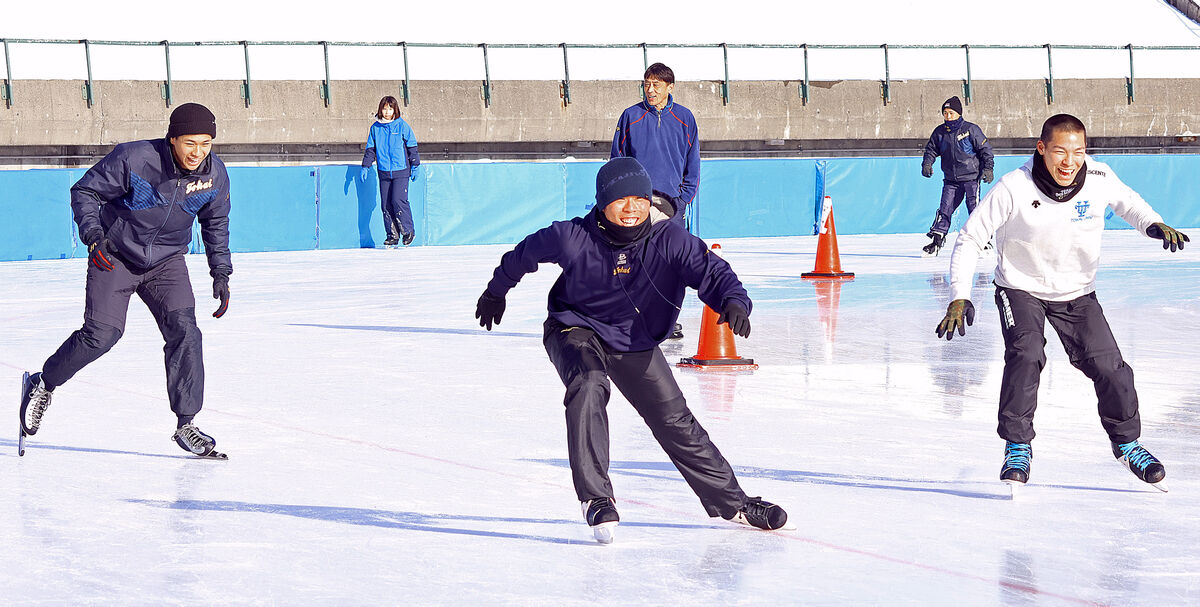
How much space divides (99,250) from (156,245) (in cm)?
22

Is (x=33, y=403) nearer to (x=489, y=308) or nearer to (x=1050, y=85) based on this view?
(x=489, y=308)

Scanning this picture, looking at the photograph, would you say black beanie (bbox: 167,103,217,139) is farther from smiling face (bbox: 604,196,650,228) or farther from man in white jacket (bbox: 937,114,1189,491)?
man in white jacket (bbox: 937,114,1189,491)

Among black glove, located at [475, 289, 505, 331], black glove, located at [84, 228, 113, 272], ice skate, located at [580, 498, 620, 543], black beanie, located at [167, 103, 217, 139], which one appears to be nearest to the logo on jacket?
black beanie, located at [167, 103, 217, 139]

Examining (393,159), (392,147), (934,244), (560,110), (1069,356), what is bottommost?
(934,244)

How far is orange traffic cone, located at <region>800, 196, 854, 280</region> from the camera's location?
48.8ft

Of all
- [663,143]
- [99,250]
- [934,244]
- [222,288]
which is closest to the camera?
[99,250]

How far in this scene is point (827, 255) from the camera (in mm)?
15102

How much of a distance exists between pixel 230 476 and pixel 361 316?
5.99 metres

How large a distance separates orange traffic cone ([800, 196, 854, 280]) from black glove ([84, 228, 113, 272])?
9666 mm

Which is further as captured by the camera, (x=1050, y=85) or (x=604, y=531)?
(x=1050, y=85)

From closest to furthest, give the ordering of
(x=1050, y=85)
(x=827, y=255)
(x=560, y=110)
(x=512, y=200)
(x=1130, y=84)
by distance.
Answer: (x=827, y=255), (x=512, y=200), (x=560, y=110), (x=1050, y=85), (x=1130, y=84)
